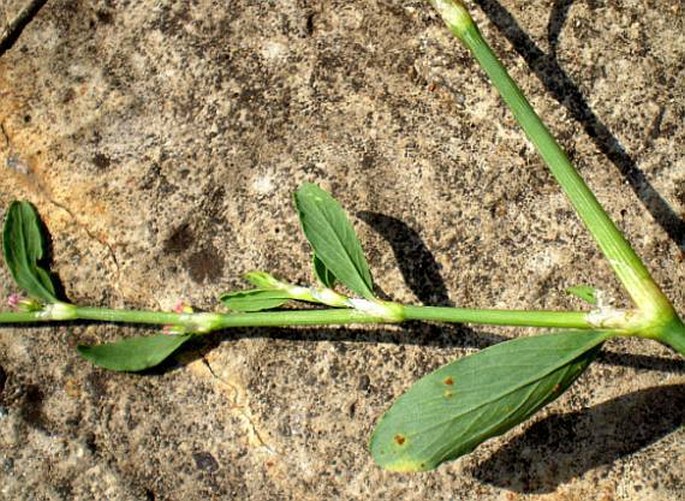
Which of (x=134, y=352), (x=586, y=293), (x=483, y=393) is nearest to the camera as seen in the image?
(x=483, y=393)

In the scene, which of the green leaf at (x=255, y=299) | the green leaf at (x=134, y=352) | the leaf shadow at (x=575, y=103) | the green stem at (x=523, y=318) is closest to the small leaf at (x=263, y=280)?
the green leaf at (x=255, y=299)

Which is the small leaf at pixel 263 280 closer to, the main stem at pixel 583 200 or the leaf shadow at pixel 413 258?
the leaf shadow at pixel 413 258

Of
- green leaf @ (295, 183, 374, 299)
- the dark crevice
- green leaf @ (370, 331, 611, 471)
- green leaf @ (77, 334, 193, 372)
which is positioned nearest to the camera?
green leaf @ (370, 331, 611, 471)

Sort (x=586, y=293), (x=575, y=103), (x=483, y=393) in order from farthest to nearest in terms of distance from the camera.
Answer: (x=575, y=103) → (x=586, y=293) → (x=483, y=393)

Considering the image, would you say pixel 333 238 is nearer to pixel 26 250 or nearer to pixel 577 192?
pixel 577 192

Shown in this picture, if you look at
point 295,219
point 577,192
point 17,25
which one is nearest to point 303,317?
point 295,219

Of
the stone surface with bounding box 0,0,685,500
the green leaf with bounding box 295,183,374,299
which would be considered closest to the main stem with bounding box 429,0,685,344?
the stone surface with bounding box 0,0,685,500

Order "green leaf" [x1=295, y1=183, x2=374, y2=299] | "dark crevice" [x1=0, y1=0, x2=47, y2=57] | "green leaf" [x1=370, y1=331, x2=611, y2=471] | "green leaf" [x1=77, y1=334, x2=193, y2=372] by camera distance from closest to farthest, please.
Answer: "green leaf" [x1=370, y1=331, x2=611, y2=471] → "green leaf" [x1=295, y1=183, x2=374, y2=299] → "green leaf" [x1=77, y1=334, x2=193, y2=372] → "dark crevice" [x1=0, y1=0, x2=47, y2=57]

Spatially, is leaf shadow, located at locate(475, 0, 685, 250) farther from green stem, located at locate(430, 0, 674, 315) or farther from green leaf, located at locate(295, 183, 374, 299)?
green leaf, located at locate(295, 183, 374, 299)
